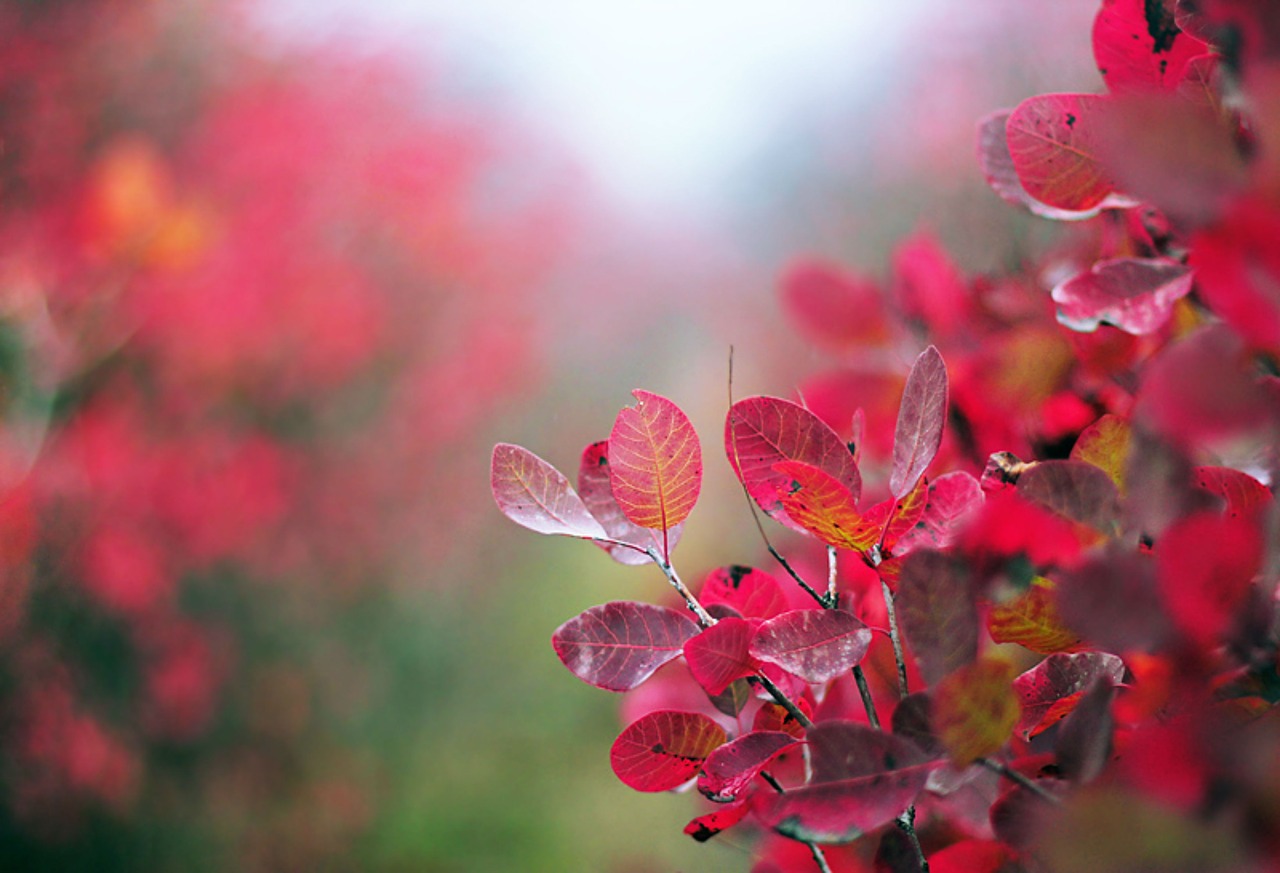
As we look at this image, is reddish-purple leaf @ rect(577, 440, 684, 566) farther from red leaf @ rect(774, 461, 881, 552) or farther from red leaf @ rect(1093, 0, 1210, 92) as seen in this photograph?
red leaf @ rect(1093, 0, 1210, 92)

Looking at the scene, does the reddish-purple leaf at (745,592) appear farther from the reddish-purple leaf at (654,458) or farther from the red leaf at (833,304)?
the red leaf at (833,304)

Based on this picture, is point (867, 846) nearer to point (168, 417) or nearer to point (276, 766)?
point (168, 417)

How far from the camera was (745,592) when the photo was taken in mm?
311

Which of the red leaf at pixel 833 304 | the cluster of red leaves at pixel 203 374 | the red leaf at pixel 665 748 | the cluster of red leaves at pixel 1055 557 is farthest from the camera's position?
the cluster of red leaves at pixel 203 374

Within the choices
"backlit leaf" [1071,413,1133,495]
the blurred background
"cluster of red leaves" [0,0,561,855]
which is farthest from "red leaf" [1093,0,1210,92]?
"cluster of red leaves" [0,0,561,855]

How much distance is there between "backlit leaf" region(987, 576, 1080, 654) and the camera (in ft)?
0.72

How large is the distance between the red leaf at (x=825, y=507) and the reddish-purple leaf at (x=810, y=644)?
3 centimetres

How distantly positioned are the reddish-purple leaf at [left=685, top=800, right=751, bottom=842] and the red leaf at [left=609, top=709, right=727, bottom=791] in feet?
0.05

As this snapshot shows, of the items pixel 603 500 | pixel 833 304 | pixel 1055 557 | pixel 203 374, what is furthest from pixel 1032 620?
pixel 203 374

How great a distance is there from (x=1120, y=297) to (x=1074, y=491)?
10 cm

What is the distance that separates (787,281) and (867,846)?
0.33 m

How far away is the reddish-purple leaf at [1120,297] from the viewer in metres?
0.26

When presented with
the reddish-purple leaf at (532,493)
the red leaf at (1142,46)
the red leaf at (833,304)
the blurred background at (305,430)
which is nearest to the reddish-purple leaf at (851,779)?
the reddish-purple leaf at (532,493)

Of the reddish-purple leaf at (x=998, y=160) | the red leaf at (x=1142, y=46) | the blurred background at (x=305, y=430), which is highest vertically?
the red leaf at (x=1142, y=46)
